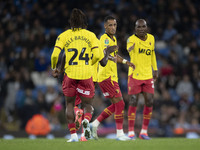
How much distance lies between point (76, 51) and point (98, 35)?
9533 mm

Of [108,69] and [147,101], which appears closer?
[108,69]

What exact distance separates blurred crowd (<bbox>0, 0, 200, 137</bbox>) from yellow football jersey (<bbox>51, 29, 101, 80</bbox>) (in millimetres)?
6048

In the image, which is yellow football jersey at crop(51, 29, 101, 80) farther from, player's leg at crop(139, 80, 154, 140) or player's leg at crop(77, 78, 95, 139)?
player's leg at crop(139, 80, 154, 140)

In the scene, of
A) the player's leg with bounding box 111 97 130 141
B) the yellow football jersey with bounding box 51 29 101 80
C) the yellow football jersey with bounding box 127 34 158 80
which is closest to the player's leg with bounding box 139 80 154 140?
the yellow football jersey with bounding box 127 34 158 80

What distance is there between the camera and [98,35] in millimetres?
17422

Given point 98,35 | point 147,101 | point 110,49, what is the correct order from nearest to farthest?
1. point 110,49
2. point 147,101
3. point 98,35

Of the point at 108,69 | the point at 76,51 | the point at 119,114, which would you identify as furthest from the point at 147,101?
the point at 76,51

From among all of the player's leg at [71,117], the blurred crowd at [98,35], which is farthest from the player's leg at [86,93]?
the blurred crowd at [98,35]

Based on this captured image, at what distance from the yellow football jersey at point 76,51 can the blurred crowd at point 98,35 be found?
19.8ft

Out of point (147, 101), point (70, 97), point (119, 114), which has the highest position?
point (70, 97)

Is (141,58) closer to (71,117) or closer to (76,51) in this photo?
(76,51)

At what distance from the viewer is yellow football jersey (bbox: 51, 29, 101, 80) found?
7977 millimetres

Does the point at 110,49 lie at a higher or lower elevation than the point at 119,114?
higher

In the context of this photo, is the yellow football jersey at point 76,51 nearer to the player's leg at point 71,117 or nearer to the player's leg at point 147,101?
the player's leg at point 71,117
